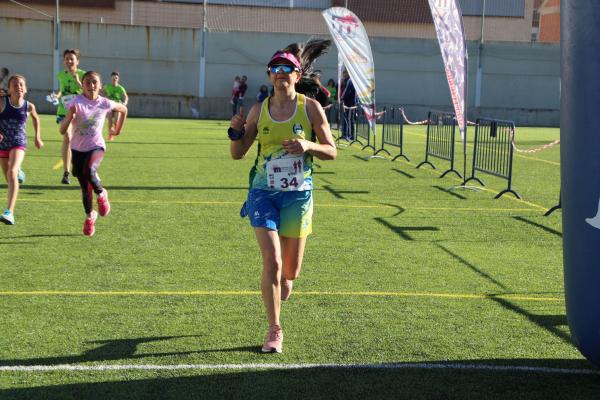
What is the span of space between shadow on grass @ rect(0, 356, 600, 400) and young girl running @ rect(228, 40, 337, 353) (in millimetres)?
671

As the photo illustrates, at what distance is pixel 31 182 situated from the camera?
1527 centimetres

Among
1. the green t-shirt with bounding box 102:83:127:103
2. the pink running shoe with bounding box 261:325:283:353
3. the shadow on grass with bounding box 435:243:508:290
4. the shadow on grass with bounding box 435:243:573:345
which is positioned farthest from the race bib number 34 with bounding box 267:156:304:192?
the green t-shirt with bounding box 102:83:127:103

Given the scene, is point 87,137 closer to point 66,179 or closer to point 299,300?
point 299,300

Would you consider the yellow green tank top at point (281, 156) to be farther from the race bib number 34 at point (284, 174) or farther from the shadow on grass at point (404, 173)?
the shadow on grass at point (404, 173)

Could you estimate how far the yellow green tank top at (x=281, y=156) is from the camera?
6.20 metres

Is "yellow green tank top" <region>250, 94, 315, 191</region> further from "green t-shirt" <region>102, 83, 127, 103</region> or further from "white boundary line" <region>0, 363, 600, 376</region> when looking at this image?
"green t-shirt" <region>102, 83, 127, 103</region>

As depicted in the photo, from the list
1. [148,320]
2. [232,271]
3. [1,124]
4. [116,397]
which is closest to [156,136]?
[1,124]

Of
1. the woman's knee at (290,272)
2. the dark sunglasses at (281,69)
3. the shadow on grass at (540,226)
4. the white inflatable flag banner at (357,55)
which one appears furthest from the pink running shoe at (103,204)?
the white inflatable flag banner at (357,55)

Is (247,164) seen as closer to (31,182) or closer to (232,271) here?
(31,182)

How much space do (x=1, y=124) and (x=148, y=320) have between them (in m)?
5.41

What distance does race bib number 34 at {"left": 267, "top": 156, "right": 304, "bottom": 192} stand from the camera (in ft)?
20.3

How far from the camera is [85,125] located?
10438mm

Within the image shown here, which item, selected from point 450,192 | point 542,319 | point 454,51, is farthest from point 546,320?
point 450,192

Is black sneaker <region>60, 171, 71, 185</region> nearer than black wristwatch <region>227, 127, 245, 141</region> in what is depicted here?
No
